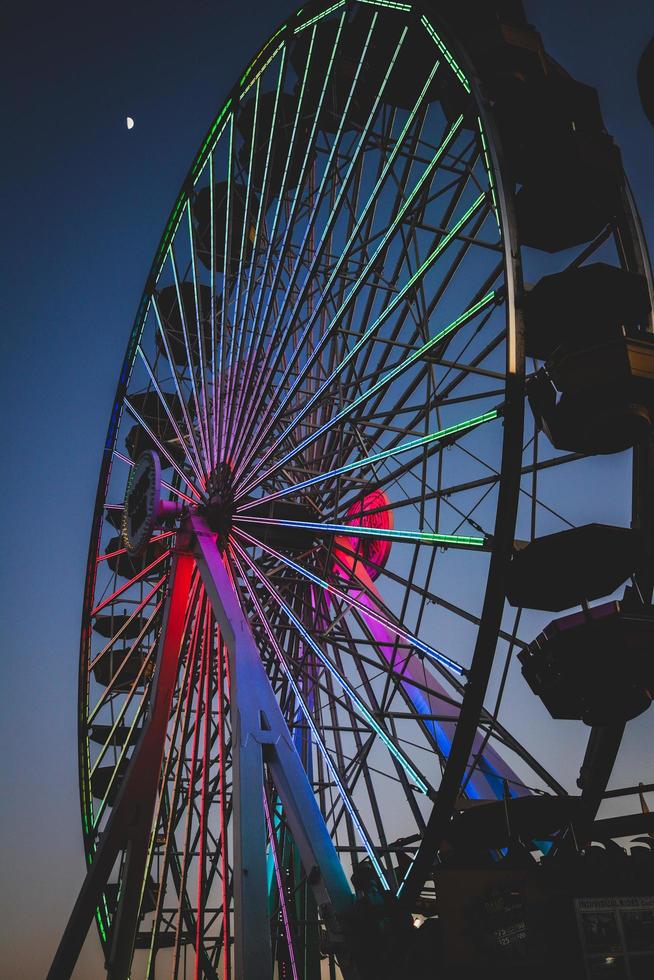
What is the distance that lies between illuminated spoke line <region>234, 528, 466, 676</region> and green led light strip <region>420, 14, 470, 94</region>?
4721 mm

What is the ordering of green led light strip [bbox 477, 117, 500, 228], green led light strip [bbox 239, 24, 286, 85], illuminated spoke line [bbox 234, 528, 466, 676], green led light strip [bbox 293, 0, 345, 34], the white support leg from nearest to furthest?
green led light strip [bbox 477, 117, 500, 228], the white support leg, illuminated spoke line [bbox 234, 528, 466, 676], green led light strip [bbox 293, 0, 345, 34], green led light strip [bbox 239, 24, 286, 85]

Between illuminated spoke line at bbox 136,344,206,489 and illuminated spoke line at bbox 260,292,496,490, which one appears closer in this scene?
illuminated spoke line at bbox 260,292,496,490

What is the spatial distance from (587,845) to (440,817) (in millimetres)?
1938

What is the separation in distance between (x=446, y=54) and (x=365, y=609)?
537 centimetres

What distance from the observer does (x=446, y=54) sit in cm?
720

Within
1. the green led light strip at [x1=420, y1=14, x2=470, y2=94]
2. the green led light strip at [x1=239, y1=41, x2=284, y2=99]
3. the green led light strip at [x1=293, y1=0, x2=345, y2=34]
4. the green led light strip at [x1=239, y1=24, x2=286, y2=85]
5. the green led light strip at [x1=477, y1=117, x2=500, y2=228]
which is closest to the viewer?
the green led light strip at [x1=477, y1=117, x2=500, y2=228]

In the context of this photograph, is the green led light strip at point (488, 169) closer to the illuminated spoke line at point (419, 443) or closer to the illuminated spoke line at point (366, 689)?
the illuminated spoke line at point (419, 443)

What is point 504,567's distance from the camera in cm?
565

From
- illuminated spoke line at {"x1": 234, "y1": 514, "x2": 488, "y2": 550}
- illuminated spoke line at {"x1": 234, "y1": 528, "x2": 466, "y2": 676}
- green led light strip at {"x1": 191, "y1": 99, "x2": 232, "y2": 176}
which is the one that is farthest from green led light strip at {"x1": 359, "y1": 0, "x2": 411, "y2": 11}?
illuminated spoke line at {"x1": 234, "y1": 528, "x2": 466, "y2": 676}

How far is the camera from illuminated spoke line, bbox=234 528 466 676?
24.4 feet

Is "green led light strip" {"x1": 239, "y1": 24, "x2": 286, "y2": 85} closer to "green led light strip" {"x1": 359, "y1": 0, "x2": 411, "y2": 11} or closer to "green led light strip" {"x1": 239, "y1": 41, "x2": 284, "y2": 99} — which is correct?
"green led light strip" {"x1": 239, "y1": 41, "x2": 284, "y2": 99}

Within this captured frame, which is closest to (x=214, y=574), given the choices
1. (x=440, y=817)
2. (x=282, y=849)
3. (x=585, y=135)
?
(x=440, y=817)

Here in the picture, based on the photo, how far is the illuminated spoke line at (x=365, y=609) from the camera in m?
7.43

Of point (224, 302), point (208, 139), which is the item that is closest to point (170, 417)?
point (224, 302)
